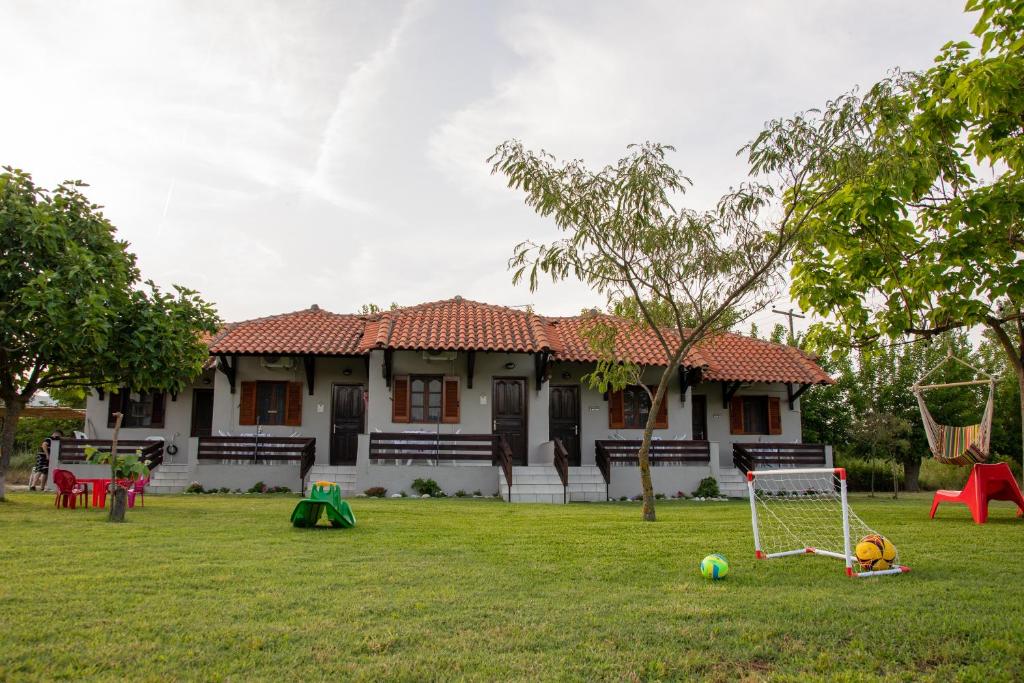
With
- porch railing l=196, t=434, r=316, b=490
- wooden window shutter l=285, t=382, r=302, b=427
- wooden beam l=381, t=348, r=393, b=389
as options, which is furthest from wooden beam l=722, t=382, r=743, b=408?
wooden window shutter l=285, t=382, r=302, b=427

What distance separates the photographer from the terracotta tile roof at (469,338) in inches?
A: 710

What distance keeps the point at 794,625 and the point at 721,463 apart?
53.7ft

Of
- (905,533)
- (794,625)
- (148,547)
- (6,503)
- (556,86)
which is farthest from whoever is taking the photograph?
(6,503)

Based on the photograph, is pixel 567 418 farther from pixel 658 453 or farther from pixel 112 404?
pixel 112 404

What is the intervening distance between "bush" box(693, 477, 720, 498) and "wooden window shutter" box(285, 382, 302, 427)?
395 inches

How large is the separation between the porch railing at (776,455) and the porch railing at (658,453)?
72.4 inches

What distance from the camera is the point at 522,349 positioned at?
58.2ft

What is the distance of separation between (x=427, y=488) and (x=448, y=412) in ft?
8.24

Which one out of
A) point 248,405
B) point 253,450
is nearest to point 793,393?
point 253,450

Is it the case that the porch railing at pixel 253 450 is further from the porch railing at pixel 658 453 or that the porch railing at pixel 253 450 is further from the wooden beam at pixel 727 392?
the wooden beam at pixel 727 392

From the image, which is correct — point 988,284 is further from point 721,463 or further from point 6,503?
point 6,503

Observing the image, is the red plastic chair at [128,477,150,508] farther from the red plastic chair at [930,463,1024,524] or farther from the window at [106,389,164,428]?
the red plastic chair at [930,463,1024,524]

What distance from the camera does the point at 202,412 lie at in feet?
67.3

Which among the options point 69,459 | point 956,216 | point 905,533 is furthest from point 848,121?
point 69,459
